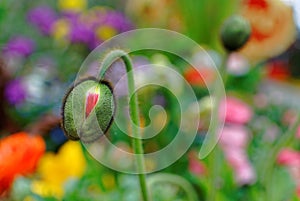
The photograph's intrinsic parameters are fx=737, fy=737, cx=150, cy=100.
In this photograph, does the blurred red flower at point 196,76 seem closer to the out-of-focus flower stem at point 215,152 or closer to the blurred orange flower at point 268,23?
the blurred orange flower at point 268,23

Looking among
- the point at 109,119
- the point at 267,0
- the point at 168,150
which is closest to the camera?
the point at 109,119

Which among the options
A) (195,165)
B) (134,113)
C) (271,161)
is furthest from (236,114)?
(134,113)

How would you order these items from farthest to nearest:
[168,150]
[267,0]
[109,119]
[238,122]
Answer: [267,0] < [238,122] < [168,150] < [109,119]

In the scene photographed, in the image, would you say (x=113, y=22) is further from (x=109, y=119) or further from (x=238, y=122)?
(x=109, y=119)

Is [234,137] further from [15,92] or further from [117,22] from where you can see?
[117,22]

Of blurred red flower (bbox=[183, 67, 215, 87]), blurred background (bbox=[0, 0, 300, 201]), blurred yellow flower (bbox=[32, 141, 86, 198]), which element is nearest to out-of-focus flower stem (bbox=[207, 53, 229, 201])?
blurred background (bbox=[0, 0, 300, 201])

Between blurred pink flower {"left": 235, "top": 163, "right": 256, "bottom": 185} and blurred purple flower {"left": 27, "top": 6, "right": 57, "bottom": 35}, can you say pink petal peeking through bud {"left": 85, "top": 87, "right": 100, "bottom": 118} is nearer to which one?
blurred pink flower {"left": 235, "top": 163, "right": 256, "bottom": 185}

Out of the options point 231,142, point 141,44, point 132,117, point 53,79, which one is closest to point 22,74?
point 53,79

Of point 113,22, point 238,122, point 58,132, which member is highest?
point 113,22
